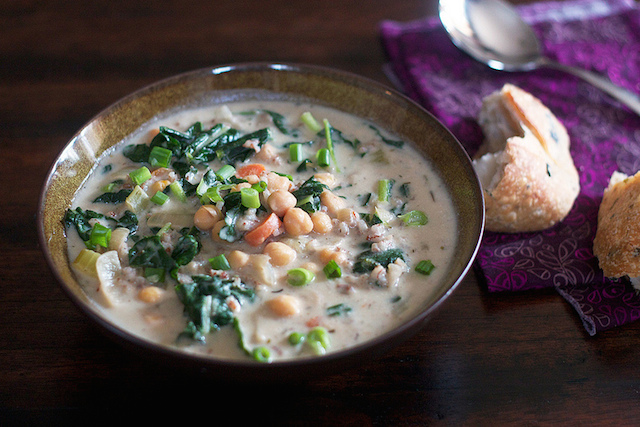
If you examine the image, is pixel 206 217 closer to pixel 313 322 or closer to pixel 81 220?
pixel 81 220

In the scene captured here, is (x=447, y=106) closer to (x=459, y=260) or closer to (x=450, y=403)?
(x=459, y=260)

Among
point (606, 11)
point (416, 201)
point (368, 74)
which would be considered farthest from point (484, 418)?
point (606, 11)

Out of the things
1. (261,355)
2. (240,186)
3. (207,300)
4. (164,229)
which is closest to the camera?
(261,355)

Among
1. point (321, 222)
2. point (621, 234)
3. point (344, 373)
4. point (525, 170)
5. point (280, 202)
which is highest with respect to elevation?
Answer: point (280, 202)

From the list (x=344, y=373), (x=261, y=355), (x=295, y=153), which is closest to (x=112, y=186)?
(x=295, y=153)

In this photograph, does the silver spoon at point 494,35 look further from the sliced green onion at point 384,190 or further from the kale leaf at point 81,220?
the kale leaf at point 81,220

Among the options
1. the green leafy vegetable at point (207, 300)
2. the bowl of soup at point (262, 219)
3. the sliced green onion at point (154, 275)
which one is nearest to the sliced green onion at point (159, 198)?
the bowl of soup at point (262, 219)
